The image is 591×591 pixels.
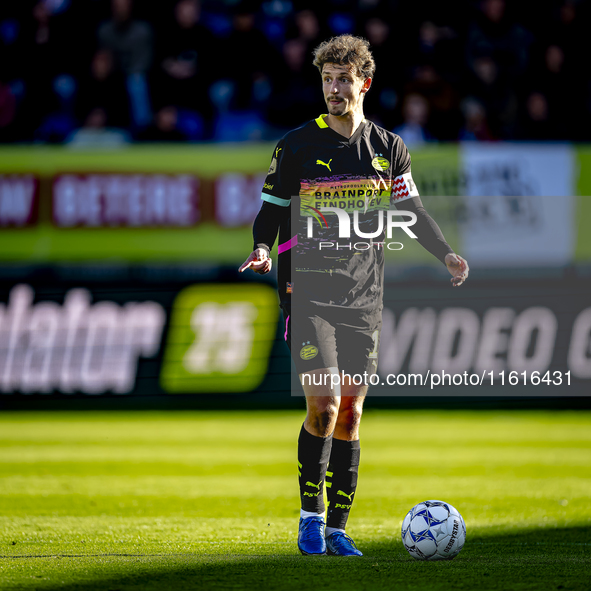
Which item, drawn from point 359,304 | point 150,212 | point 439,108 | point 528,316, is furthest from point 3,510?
point 439,108

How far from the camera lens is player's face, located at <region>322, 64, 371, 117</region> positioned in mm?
4742

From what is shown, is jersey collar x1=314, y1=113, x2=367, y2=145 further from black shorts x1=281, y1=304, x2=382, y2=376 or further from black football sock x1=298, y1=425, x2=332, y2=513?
black football sock x1=298, y1=425, x2=332, y2=513

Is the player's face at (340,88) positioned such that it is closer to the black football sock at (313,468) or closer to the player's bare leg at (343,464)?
the player's bare leg at (343,464)

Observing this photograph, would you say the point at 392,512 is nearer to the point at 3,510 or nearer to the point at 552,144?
the point at 3,510

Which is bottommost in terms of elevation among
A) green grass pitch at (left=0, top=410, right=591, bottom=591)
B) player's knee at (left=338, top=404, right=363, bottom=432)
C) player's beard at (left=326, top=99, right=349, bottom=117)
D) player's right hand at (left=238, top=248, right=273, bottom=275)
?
green grass pitch at (left=0, top=410, right=591, bottom=591)

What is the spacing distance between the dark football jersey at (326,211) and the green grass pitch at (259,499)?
1.34m

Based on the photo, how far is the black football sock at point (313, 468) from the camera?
482cm

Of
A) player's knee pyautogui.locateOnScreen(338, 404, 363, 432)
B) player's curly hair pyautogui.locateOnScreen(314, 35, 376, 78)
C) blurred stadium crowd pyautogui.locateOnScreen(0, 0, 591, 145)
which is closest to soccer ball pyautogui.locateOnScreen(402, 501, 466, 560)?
player's knee pyautogui.locateOnScreen(338, 404, 363, 432)

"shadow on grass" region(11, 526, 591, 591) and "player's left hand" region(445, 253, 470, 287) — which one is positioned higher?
"player's left hand" region(445, 253, 470, 287)

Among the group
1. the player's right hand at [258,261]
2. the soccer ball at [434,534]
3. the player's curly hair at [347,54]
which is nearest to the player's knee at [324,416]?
the soccer ball at [434,534]

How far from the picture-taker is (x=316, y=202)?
4887mm

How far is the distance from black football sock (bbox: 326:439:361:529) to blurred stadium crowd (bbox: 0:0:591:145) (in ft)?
28.9

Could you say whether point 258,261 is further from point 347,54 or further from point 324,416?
point 347,54

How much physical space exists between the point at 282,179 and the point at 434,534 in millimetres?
1909
